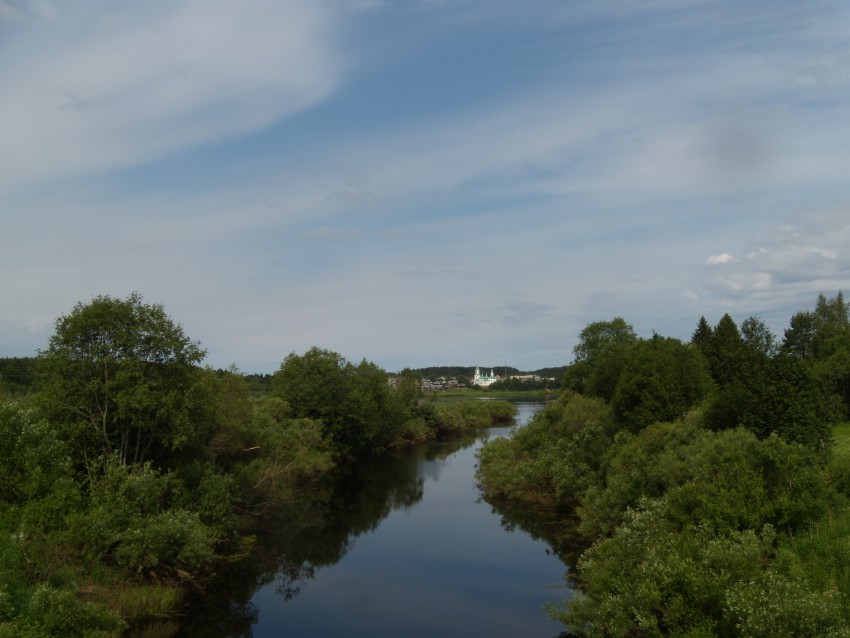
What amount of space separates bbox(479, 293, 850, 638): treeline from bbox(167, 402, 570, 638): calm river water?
2.70 meters

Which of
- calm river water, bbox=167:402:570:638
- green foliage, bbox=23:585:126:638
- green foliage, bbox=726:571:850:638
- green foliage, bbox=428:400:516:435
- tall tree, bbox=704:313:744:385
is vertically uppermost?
tall tree, bbox=704:313:744:385

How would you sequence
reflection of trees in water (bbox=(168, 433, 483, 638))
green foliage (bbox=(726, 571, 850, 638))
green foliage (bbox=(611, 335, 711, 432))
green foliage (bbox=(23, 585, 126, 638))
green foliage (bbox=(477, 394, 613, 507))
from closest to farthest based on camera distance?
1. green foliage (bbox=(726, 571, 850, 638))
2. green foliage (bbox=(23, 585, 126, 638))
3. reflection of trees in water (bbox=(168, 433, 483, 638))
4. green foliage (bbox=(477, 394, 613, 507))
5. green foliage (bbox=(611, 335, 711, 432))

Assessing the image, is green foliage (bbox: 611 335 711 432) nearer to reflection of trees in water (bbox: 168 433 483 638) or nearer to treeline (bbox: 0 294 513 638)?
reflection of trees in water (bbox: 168 433 483 638)

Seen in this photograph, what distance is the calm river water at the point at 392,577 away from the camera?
2562 centimetres

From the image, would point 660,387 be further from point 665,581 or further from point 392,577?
point 665,581

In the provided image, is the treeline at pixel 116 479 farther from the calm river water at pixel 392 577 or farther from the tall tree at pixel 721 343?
the tall tree at pixel 721 343

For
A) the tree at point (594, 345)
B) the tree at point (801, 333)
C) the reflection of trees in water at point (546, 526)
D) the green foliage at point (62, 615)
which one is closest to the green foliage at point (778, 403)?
the reflection of trees in water at point (546, 526)

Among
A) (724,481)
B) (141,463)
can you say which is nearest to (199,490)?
(141,463)

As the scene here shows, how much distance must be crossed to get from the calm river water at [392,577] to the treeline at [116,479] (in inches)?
94.8

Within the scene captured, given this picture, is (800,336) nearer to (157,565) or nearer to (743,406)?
(743,406)

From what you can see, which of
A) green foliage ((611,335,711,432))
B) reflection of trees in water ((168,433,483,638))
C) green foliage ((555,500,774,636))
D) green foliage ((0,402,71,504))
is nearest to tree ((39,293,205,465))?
green foliage ((0,402,71,504))

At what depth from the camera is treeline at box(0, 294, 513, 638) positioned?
21.2m

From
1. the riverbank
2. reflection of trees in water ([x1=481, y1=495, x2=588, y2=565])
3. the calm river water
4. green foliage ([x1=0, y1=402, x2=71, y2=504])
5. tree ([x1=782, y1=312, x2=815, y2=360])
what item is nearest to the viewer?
the riverbank

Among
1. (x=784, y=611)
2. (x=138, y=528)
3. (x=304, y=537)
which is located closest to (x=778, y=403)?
(x=784, y=611)
